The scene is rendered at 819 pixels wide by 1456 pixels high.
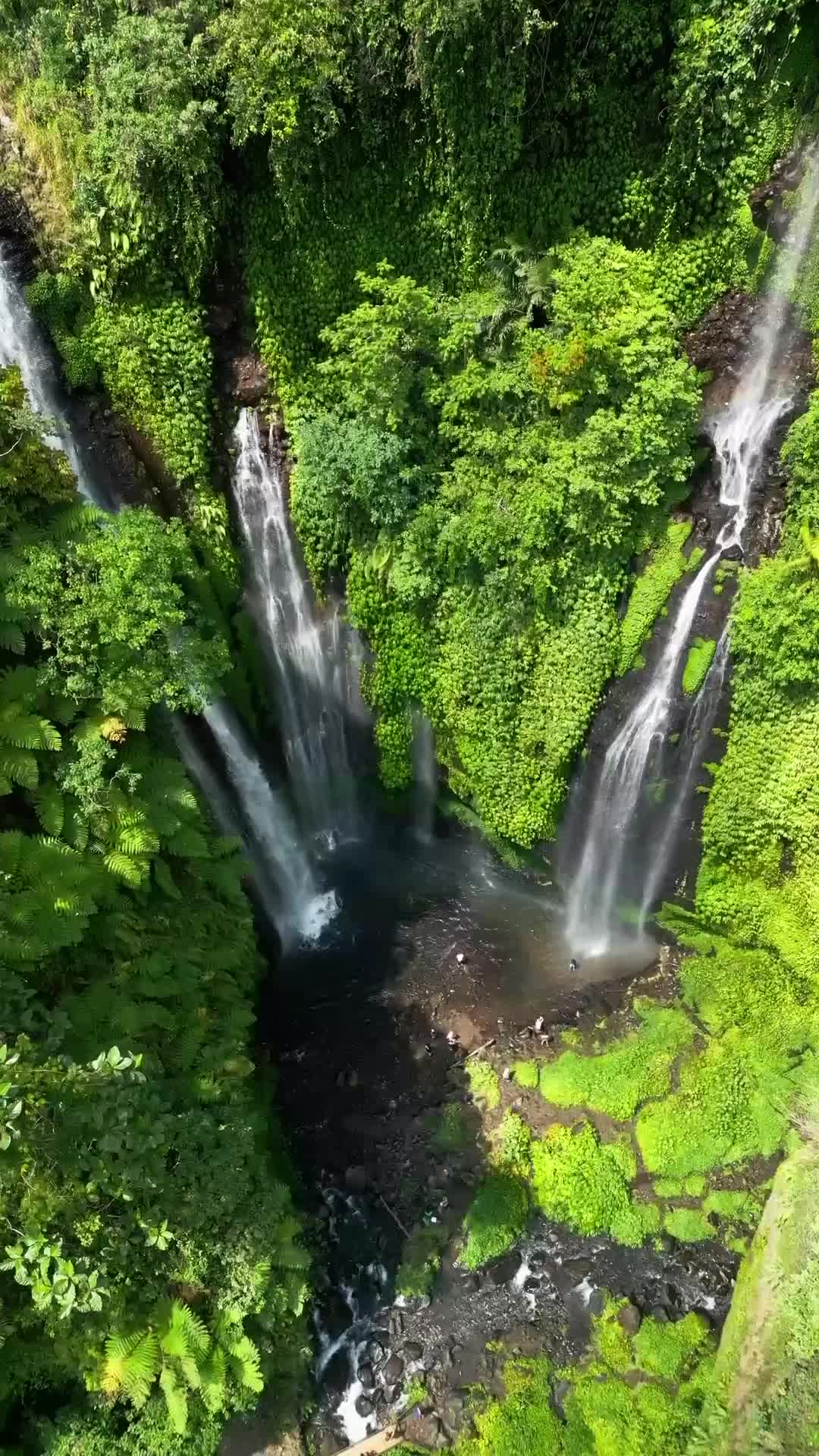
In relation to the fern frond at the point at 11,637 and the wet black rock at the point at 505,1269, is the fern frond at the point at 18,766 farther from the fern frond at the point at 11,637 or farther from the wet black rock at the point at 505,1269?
the wet black rock at the point at 505,1269

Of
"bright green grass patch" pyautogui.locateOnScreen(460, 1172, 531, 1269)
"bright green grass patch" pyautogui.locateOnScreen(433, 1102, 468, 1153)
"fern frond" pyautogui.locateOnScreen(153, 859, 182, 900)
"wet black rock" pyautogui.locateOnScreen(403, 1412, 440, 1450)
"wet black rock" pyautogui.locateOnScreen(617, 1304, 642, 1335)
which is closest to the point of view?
"wet black rock" pyautogui.locateOnScreen(403, 1412, 440, 1450)

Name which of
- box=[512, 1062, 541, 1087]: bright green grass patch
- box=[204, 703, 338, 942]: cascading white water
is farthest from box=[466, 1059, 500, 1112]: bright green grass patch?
box=[204, 703, 338, 942]: cascading white water

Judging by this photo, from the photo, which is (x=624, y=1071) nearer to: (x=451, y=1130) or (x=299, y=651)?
(x=451, y=1130)

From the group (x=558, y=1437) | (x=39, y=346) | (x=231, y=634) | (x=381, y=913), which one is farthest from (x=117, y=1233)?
(x=39, y=346)

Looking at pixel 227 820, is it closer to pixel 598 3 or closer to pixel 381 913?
pixel 381 913

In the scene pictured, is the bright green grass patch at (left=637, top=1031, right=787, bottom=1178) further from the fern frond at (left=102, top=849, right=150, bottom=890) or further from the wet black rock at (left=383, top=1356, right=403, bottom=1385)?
the fern frond at (left=102, top=849, right=150, bottom=890)

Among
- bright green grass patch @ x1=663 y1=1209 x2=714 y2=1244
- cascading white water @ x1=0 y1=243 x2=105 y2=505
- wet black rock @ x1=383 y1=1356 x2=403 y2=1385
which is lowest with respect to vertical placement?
wet black rock @ x1=383 y1=1356 x2=403 y2=1385

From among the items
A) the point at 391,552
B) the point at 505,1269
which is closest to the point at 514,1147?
the point at 505,1269

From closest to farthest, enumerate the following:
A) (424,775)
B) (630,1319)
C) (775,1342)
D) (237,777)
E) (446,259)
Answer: (775,1342), (630,1319), (446,259), (237,777), (424,775)
